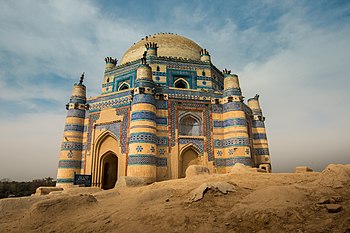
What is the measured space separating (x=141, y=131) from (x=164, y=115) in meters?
2.29

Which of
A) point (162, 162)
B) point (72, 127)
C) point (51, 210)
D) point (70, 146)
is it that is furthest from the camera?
point (72, 127)

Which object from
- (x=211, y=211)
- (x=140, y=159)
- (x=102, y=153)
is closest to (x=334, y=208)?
(x=211, y=211)

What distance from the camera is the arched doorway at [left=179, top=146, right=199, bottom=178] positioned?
609 inches

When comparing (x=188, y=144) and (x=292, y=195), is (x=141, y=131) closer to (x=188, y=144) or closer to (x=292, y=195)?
(x=188, y=144)

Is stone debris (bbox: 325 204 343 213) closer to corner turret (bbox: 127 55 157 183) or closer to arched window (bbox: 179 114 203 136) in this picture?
corner turret (bbox: 127 55 157 183)

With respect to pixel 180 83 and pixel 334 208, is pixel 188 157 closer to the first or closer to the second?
pixel 180 83

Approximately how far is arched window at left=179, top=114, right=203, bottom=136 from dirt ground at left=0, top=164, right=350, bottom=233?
9.13m

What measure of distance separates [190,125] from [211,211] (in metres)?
11.7

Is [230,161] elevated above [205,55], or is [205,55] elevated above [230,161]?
[205,55]

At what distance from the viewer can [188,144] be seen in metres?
15.7

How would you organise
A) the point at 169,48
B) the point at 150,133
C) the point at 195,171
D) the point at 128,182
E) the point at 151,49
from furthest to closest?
1. the point at 169,48
2. the point at 151,49
3. the point at 150,133
4. the point at 128,182
5. the point at 195,171

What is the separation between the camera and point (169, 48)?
21.8 meters

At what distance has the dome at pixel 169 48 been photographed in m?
21.6

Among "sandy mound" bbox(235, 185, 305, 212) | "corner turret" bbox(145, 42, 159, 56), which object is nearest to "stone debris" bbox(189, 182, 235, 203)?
"sandy mound" bbox(235, 185, 305, 212)
